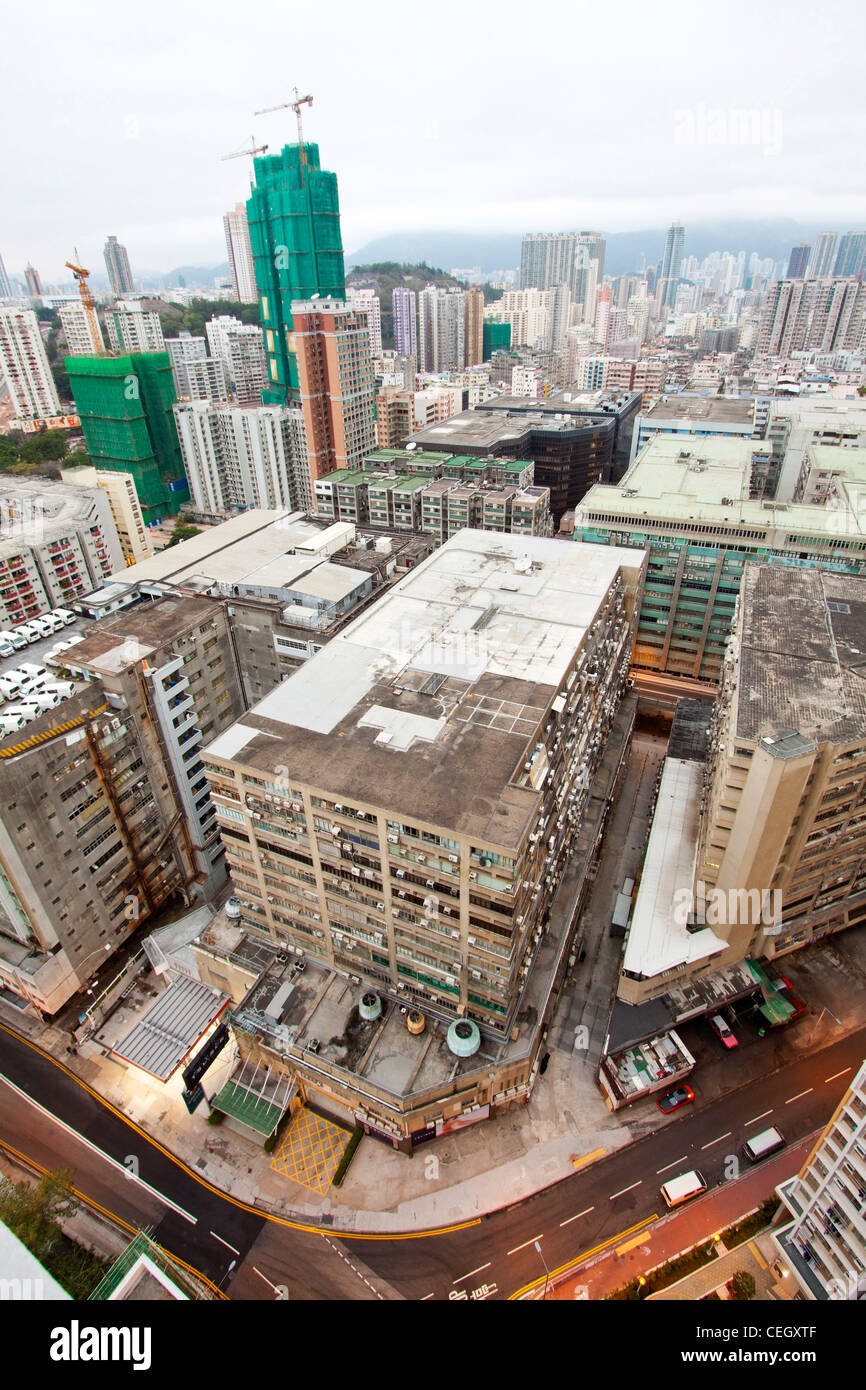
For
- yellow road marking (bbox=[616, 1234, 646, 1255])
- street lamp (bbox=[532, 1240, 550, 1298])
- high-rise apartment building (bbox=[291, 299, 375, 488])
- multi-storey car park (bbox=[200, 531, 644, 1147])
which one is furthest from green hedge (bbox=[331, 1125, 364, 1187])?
high-rise apartment building (bbox=[291, 299, 375, 488])

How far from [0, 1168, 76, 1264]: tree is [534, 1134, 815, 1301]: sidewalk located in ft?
102

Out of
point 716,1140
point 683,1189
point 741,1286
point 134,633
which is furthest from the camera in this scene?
point 134,633

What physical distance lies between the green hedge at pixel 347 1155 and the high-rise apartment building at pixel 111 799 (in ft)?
89.2

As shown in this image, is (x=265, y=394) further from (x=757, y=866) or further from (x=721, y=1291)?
(x=721, y=1291)

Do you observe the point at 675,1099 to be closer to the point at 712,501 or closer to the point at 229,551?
the point at 229,551

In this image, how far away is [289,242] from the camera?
164 m

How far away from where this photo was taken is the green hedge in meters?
49.8

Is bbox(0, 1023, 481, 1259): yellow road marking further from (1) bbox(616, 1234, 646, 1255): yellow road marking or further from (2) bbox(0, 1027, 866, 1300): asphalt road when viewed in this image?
(1) bbox(616, 1234, 646, 1255): yellow road marking

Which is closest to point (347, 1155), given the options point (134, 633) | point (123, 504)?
point (134, 633)

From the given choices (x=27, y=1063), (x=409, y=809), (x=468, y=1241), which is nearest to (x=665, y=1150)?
(x=468, y=1241)

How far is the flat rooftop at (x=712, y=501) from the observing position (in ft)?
288

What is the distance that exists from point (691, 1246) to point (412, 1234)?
1829 cm

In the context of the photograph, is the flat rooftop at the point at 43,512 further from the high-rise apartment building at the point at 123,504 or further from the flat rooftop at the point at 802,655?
the flat rooftop at the point at 802,655

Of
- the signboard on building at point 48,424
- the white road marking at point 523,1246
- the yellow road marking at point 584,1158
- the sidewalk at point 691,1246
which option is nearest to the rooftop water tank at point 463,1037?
the yellow road marking at point 584,1158
